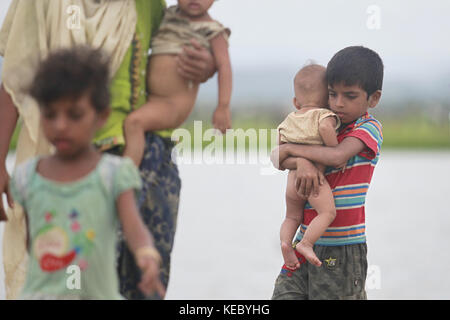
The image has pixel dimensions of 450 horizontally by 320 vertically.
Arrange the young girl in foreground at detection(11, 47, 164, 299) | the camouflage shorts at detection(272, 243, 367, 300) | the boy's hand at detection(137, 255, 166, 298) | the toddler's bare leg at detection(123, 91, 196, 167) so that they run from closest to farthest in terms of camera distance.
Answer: the boy's hand at detection(137, 255, 166, 298) → the young girl in foreground at detection(11, 47, 164, 299) → the toddler's bare leg at detection(123, 91, 196, 167) → the camouflage shorts at detection(272, 243, 367, 300)

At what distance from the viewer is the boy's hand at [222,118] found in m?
2.81

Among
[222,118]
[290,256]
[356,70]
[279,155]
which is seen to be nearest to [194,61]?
[222,118]

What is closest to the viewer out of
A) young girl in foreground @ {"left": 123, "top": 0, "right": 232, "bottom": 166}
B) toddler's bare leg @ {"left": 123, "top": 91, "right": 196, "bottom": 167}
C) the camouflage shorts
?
toddler's bare leg @ {"left": 123, "top": 91, "right": 196, "bottom": 167}

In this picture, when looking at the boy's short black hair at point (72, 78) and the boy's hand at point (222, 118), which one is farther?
the boy's hand at point (222, 118)

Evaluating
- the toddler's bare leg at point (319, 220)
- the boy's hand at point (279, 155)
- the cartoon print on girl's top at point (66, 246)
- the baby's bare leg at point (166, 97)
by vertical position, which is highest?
the baby's bare leg at point (166, 97)

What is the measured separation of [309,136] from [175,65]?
633 mm

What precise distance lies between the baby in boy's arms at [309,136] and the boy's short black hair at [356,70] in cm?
9

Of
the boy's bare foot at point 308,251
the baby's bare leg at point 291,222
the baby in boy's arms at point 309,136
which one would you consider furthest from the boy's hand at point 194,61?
the boy's bare foot at point 308,251

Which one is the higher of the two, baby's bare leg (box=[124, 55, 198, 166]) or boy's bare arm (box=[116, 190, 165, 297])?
baby's bare leg (box=[124, 55, 198, 166])

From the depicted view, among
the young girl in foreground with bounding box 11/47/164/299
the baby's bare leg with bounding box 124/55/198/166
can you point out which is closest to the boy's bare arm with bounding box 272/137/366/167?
the baby's bare leg with bounding box 124/55/198/166

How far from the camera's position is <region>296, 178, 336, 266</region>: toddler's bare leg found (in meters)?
2.95

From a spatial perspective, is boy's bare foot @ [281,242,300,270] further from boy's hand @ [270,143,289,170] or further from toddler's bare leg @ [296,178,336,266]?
boy's hand @ [270,143,289,170]

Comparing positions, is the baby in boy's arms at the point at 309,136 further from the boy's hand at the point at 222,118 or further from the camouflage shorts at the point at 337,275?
the boy's hand at the point at 222,118

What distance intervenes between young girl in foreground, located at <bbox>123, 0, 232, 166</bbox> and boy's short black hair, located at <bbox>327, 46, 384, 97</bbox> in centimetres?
48
